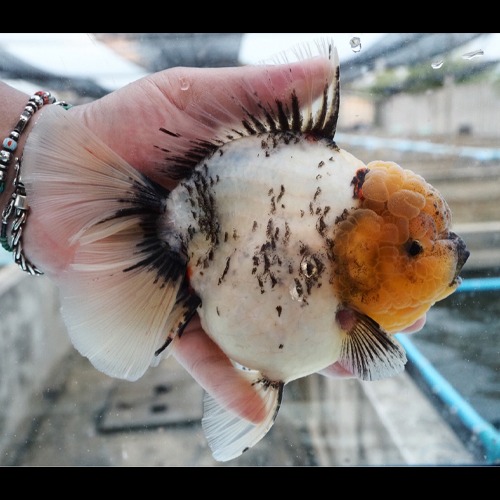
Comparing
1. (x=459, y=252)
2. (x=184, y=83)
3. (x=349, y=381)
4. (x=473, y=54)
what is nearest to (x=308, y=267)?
(x=459, y=252)

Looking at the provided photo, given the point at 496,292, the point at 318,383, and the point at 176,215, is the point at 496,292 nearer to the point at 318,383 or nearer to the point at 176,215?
the point at 318,383

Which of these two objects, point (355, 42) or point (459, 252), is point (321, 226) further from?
point (355, 42)

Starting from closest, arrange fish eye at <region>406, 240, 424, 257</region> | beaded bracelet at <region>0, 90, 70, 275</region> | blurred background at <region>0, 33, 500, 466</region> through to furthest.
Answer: fish eye at <region>406, 240, 424, 257</region> → beaded bracelet at <region>0, 90, 70, 275</region> → blurred background at <region>0, 33, 500, 466</region>

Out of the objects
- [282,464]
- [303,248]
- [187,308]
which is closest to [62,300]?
[187,308]

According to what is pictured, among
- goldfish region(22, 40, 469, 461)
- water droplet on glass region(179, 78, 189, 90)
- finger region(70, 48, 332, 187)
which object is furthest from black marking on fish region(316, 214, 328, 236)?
water droplet on glass region(179, 78, 189, 90)

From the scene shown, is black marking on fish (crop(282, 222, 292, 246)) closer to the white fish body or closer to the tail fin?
the white fish body
